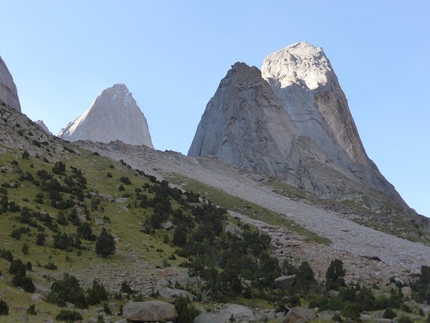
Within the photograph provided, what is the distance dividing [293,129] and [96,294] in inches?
3572

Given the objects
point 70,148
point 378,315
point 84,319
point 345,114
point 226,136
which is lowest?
point 84,319

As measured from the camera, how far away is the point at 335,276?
104 ft

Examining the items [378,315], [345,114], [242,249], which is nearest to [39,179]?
[242,249]

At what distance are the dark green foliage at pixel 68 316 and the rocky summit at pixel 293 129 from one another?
6971 centimetres

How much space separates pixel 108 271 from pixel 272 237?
20.1 m

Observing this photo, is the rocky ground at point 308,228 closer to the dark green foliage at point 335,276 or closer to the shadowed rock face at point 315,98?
the dark green foliage at point 335,276

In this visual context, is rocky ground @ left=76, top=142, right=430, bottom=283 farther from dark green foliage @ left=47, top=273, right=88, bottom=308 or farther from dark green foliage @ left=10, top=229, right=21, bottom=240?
dark green foliage @ left=10, top=229, right=21, bottom=240

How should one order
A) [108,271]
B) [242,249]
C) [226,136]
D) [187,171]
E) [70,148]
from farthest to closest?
[226,136]
[187,171]
[70,148]
[242,249]
[108,271]

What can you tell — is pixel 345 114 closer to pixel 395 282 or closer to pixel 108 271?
pixel 395 282

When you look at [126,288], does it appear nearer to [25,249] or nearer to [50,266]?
[50,266]

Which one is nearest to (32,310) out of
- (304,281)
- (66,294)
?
Answer: (66,294)

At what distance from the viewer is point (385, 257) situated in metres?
44.1

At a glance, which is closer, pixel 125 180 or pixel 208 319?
pixel 208 319

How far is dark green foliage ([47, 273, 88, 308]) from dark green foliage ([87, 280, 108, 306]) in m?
0.32
